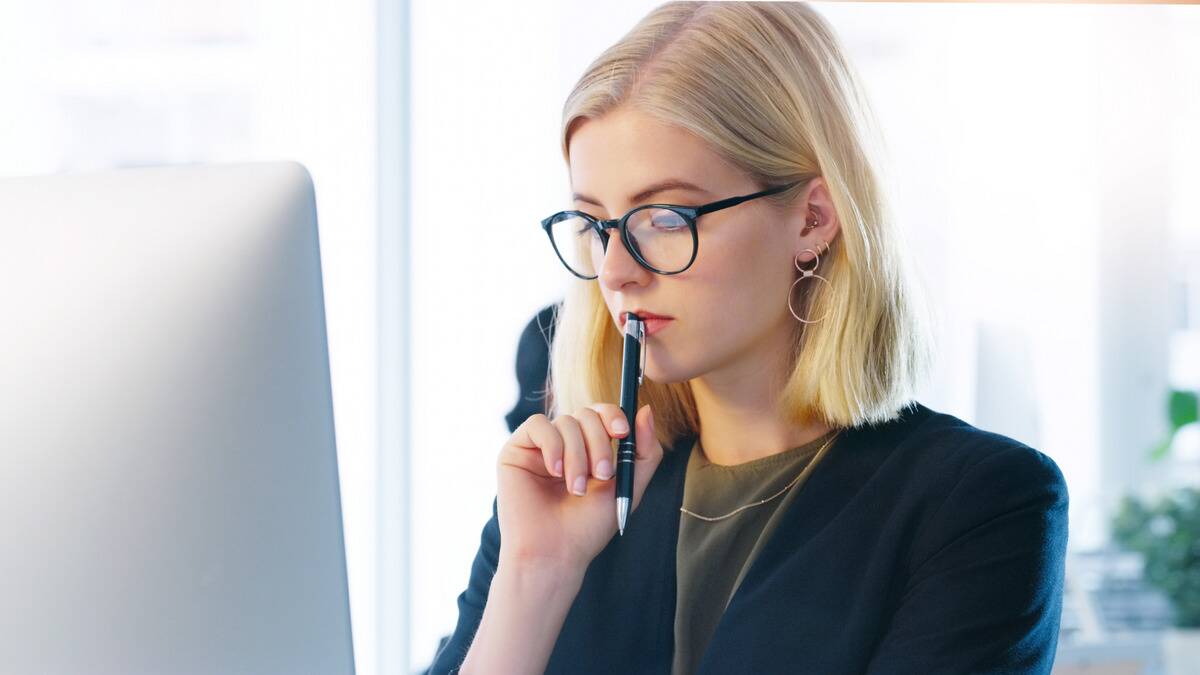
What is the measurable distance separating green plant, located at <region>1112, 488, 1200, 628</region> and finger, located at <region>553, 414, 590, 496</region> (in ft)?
6.12

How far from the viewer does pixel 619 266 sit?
3.80 ft

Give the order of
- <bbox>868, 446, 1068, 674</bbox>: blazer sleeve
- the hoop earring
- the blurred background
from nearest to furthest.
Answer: <bbox>868, 446, 1068, 674</bbox>: blazer sleeve < the hoop earring < the blurred background

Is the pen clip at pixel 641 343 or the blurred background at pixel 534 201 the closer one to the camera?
the pen clip at pixel 641 343

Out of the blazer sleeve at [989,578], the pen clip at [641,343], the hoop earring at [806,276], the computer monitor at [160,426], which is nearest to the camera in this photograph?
the computer monitor at [160,426]

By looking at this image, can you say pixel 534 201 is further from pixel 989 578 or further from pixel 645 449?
pixel 989 578

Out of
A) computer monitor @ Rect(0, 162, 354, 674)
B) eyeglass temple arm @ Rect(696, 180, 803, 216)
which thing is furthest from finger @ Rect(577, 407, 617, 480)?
computer monitor @ Rect(0, 162, 354, 674)

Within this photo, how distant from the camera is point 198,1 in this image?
2445mm

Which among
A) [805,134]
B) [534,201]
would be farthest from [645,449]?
[534,201]

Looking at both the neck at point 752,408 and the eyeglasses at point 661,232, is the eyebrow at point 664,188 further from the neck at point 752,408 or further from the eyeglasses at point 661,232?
the neck at point 752,408

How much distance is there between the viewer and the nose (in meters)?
1.16

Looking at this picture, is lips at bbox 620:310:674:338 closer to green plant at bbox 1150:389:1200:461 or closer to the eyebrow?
the eyebrow

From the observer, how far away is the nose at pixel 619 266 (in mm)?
1156

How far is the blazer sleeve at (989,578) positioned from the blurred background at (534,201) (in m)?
1.25

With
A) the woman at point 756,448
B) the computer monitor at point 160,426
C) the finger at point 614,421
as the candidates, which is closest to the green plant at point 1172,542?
the woman at point 756,448
